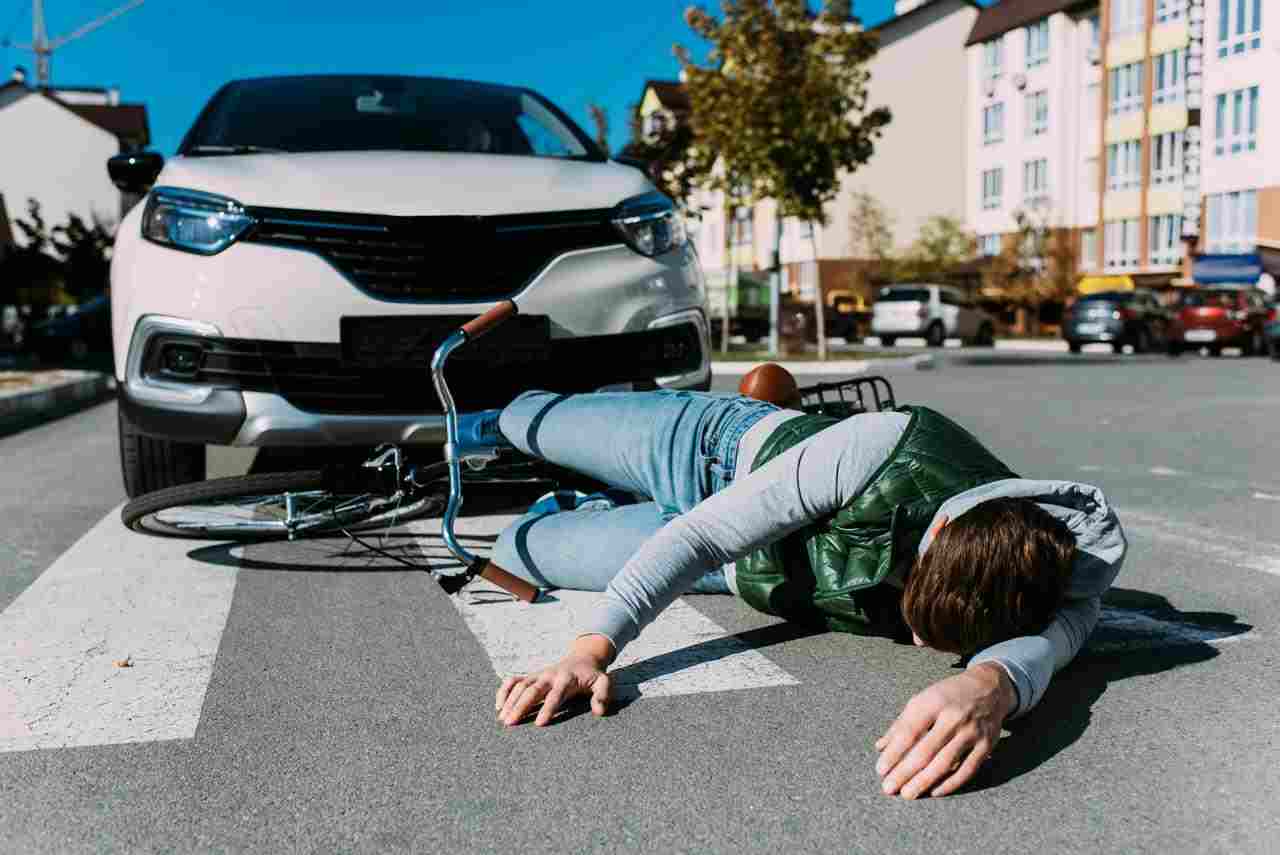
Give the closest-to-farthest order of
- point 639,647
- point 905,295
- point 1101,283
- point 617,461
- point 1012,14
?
point 639,647 → point 617,461 → point 905,295 → point 1101,283 → point 1012,14

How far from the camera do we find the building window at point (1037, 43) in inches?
1996

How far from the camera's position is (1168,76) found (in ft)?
147

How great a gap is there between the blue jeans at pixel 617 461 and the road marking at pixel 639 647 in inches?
4.7

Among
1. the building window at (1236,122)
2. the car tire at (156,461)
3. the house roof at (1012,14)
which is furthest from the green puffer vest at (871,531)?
the house roof at (1012,14)

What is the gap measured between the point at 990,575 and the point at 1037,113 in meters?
52.6

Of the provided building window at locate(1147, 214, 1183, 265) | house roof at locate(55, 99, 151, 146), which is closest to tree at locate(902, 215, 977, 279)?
building window at locate(1147, 214, 1183, 265)

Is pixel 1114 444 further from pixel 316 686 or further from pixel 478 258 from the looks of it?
pixel 316 686

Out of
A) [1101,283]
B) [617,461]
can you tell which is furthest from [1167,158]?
[617,461]

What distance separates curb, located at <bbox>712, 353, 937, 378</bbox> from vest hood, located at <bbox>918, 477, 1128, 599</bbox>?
1570 centimetres

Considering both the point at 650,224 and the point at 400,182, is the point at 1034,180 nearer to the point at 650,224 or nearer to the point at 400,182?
the point at 650,224

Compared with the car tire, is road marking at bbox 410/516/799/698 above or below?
below

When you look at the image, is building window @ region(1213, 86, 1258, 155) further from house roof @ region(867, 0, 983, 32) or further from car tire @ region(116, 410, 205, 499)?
car tire @ region(116, 410, 205, 499)

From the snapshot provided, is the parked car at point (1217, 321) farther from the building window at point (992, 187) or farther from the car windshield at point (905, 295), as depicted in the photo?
the building window at point (992, 187)

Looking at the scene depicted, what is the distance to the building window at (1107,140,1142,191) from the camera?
1836 inches
